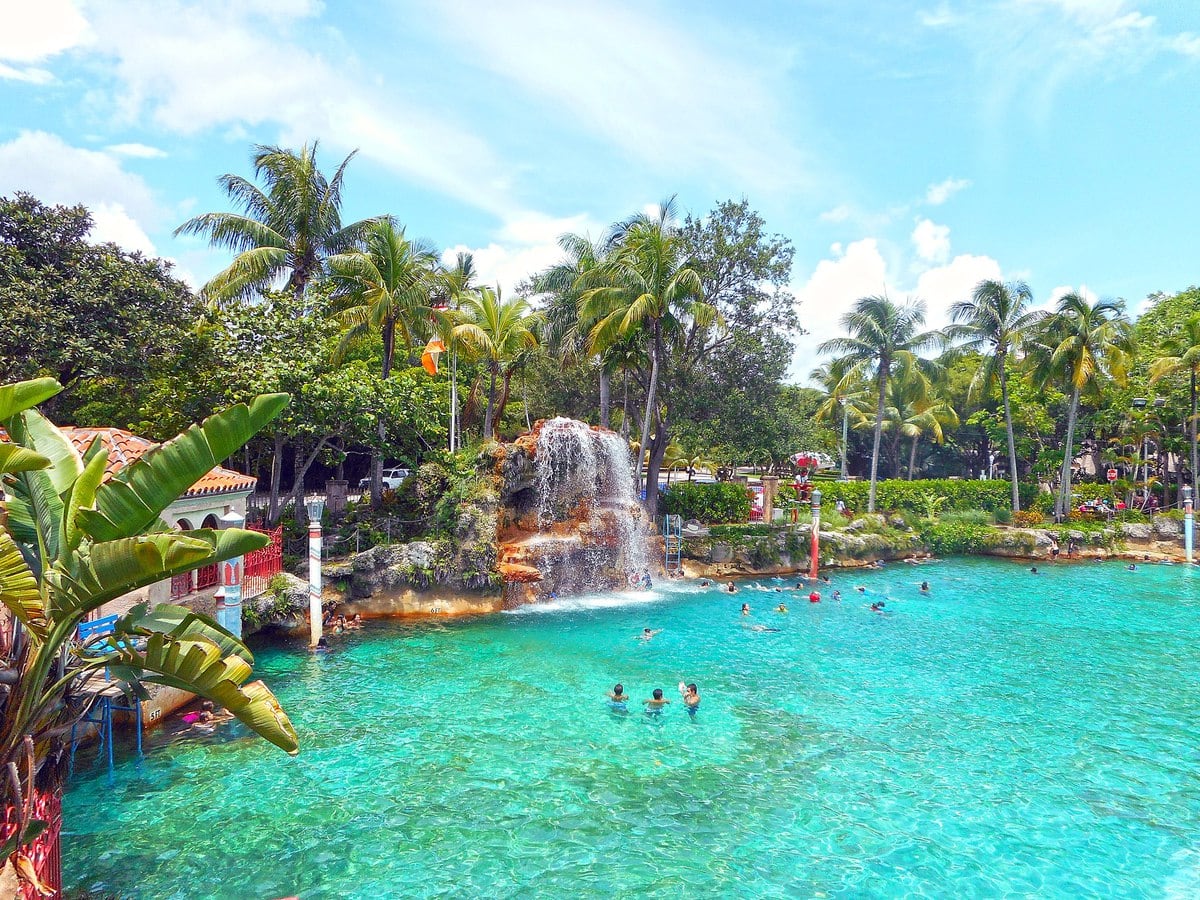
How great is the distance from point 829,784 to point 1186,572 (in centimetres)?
3165

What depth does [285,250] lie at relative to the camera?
25.8 m

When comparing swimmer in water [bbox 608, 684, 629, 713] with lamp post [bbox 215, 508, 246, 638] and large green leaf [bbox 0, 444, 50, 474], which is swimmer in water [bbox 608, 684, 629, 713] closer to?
lamp post [bbox 215, 508, 246, 638]

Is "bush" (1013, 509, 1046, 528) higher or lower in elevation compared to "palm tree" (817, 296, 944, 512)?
lower

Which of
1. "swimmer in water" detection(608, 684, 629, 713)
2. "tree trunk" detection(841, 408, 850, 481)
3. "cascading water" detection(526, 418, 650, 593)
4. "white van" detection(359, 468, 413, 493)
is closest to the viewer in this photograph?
"swimmer in water" detection(608, 684, 629, 713)

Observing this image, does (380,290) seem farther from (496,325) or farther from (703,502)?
(703,502)

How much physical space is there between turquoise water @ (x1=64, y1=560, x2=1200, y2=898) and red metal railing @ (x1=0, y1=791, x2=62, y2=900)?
2.17m

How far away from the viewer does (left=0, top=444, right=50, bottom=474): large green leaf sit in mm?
5477

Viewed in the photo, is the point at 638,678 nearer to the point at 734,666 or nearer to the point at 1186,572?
the point at 734,666

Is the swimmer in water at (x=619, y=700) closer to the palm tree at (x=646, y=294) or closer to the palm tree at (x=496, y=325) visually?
the palm tree at (x=646, y=294)

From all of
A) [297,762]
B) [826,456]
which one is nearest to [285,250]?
[297,762]

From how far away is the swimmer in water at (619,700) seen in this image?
50.2 ft

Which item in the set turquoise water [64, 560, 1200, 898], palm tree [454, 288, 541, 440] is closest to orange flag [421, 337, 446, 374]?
→ palm tree [454, 288, 541, 440]

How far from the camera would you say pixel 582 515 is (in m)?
27.0

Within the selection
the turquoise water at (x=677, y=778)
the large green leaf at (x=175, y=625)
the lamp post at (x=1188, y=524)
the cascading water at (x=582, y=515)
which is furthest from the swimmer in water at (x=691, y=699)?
the lamp post at (x=1188, y=524)
